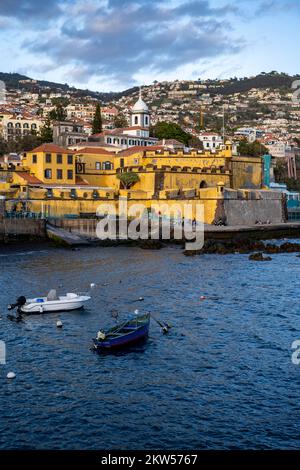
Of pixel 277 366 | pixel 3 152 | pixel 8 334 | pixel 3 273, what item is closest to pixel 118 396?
pixel 277 366

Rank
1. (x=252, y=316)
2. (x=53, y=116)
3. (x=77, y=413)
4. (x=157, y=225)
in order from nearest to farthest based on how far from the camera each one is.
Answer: (x=77, y=413)
(x=252, y=316)
(x=157, y=225)
(x=53, y=116)

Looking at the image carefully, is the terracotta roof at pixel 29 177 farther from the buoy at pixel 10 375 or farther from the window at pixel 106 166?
the buoy at pixel 10 375

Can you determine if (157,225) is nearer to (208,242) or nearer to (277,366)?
(208,242)

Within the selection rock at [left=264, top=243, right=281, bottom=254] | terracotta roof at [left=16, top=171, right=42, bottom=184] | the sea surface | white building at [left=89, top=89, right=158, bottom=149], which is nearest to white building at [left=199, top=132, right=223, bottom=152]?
white building at [left=89, top=89, right=158, bottom=149]

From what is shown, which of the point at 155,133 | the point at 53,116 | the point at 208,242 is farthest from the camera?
the point at 53,116

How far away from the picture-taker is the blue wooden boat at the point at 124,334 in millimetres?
21422

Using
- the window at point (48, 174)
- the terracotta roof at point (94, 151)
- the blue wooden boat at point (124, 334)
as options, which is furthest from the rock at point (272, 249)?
the blue wooden boat at point (124, 334)

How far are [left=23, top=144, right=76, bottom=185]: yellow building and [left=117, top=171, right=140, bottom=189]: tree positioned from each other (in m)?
4.88

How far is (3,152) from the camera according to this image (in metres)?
84.2

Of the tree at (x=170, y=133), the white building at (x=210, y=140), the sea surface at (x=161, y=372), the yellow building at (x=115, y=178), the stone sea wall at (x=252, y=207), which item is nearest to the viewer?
the sea surface at (x=161, y=372)

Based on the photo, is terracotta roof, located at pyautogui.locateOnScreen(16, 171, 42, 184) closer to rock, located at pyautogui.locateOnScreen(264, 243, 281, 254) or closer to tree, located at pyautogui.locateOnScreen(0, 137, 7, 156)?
rock, located at pyautogui.locateOnScreen(264, 243, 281, 254)

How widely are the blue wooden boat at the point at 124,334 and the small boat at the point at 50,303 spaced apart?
4742 millimetres

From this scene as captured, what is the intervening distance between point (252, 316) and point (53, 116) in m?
82.5

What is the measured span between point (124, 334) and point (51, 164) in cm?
4084
